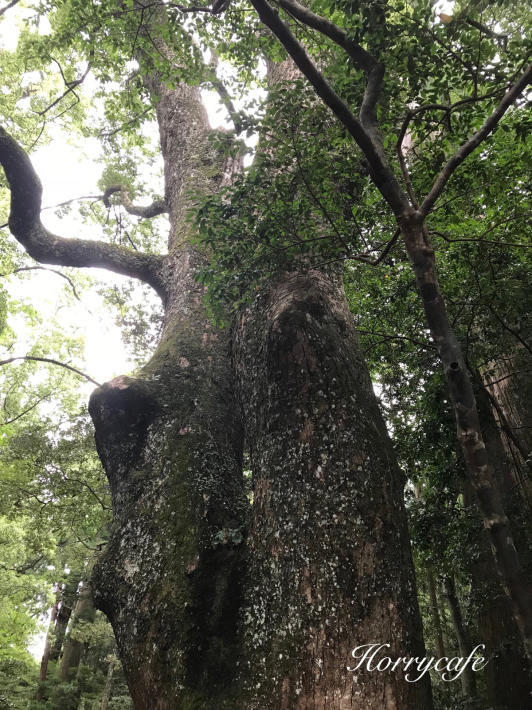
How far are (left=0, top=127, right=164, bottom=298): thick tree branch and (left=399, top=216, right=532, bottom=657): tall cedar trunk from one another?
386 cm

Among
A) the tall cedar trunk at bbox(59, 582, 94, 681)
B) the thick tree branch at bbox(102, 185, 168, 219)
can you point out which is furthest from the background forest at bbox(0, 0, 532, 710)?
the tall cedar trunk at bbox(59, 582, 94, 681)

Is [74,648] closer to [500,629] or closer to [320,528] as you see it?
[500,629]

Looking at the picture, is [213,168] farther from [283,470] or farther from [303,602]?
[303,602]

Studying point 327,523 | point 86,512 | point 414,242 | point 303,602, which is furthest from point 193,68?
point 86,512

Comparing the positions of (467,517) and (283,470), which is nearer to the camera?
(283,470)

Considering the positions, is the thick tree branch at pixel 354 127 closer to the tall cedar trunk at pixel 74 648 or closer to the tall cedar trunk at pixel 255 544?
the tall cedar trunk at pixel 255 544

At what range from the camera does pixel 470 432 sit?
74.0 inches

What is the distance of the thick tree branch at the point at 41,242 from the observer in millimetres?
4574

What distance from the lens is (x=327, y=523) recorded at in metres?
2.41

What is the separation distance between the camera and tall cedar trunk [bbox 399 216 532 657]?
163 cm

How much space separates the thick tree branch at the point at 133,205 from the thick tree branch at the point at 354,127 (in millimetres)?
6329

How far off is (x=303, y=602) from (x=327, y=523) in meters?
0.41

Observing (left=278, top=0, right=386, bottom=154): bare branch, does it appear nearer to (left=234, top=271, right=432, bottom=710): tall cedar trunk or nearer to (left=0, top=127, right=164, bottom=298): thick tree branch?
(left=234, top=271, right=432, bottom=710): tall cedar trunk

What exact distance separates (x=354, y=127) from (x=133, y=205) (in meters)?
7.50
